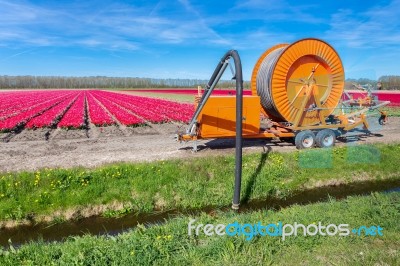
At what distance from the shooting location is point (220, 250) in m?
4.69

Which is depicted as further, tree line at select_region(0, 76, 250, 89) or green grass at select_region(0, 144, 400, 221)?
tree line at select_region(0, 76, 250, 89)

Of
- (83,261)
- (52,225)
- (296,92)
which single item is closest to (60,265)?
(83,261)

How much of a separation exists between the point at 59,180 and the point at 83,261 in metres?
4.30

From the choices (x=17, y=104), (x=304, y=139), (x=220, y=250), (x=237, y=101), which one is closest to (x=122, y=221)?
(x=220, y=250)

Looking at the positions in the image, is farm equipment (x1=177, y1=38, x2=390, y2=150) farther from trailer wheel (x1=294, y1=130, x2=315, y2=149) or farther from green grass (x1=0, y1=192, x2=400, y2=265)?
green grass (x1=0, y1=192, x2=400, y2=265)

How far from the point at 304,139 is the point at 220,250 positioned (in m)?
7.71

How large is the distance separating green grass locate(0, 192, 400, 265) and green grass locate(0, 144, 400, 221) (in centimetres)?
268

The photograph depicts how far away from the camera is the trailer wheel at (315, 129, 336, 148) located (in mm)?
11445

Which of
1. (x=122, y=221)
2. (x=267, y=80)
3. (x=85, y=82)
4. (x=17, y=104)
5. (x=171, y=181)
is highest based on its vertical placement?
(x=85, y=82)

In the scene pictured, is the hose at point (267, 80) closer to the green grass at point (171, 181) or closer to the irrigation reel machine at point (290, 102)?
the irrigation reel machine at point (290, 102)

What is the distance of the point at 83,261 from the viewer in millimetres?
4461

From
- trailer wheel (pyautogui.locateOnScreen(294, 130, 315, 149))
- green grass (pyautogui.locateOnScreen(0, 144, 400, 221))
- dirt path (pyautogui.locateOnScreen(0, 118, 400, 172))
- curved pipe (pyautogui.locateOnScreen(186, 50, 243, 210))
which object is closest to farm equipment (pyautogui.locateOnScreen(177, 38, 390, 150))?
trailer wheel (pyautogui.locateOnScreen(294, 130, 315, 149))

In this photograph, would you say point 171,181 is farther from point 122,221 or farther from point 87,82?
point 87,82

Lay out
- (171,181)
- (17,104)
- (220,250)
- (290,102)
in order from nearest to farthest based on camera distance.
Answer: (220,250) < (171,181) < (290,102) < (17,104)
